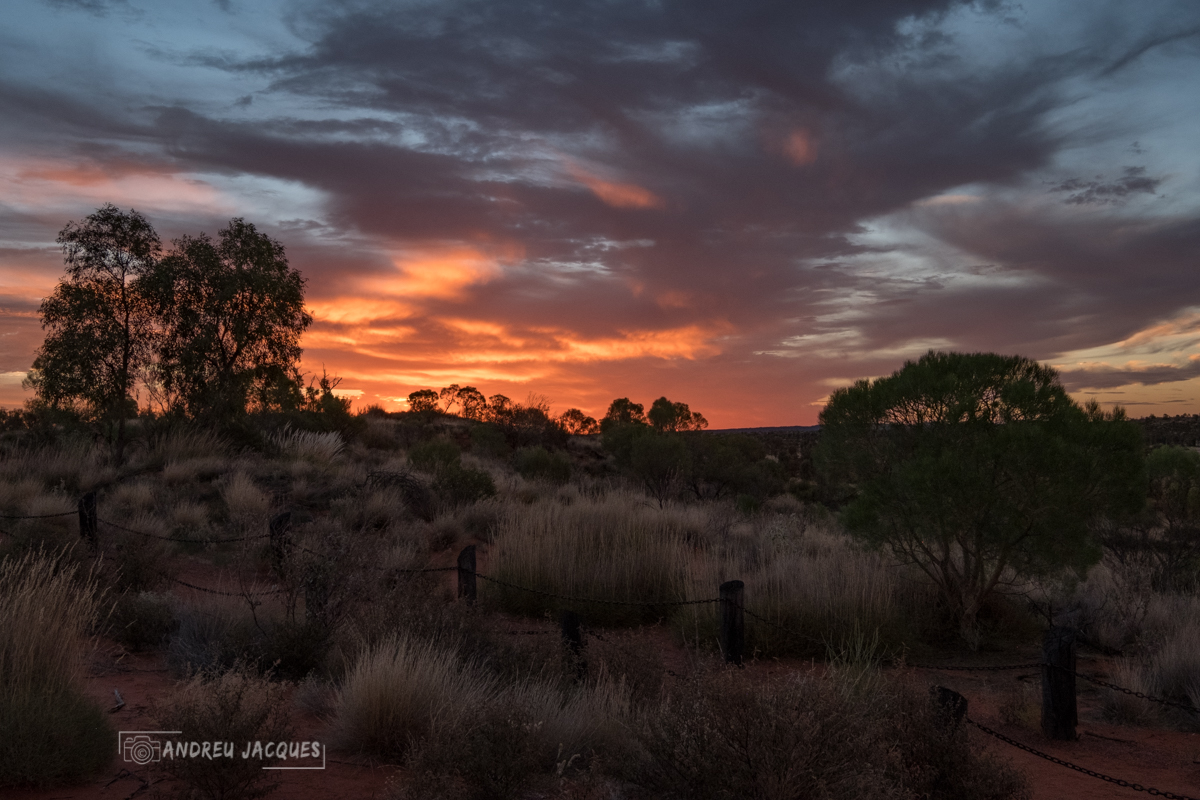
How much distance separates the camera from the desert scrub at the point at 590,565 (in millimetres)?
10227

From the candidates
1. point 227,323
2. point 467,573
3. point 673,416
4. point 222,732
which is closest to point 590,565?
point 467,573

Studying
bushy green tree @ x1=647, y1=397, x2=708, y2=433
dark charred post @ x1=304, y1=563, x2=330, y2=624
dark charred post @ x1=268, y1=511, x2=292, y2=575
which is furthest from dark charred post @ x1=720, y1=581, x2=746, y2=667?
bushy green tree @ x1=647, y1=397, x2=708, y2=433

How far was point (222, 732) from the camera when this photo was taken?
4398 mm

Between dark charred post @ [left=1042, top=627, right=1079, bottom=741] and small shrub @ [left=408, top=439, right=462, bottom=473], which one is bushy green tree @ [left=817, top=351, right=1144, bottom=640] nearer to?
dark charred post @ [left=1042, top=627, right=1079, bottom=741]

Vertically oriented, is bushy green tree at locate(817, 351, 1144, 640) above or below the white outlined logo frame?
above

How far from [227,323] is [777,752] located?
21826 millimetres

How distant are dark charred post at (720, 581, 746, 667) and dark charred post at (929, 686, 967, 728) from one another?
2.60 metres

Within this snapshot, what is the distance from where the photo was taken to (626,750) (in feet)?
15.6

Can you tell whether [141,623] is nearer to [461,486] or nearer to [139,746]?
[139,746]

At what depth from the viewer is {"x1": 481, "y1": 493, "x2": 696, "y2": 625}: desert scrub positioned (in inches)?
403

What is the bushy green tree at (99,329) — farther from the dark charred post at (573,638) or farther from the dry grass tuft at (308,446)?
the dark charred post at (573,638)

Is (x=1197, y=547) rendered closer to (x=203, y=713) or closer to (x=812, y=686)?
(x=812, y=686)

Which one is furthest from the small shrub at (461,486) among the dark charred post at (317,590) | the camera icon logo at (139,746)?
the camera icon logo at (139,746)

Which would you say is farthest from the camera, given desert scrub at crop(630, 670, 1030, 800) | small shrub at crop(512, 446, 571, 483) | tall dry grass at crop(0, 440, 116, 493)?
small shrub at crop(512, 446, 571, 483)
